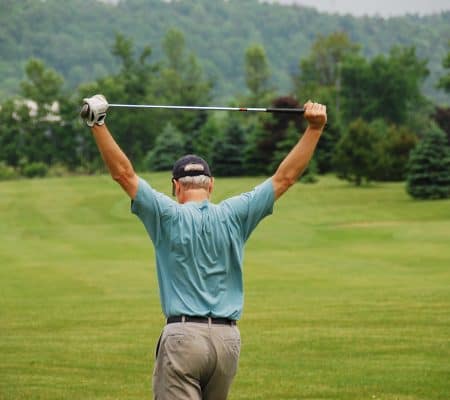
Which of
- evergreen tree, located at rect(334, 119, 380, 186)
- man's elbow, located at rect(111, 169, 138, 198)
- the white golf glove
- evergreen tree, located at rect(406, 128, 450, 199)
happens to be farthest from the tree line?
the white golf glove

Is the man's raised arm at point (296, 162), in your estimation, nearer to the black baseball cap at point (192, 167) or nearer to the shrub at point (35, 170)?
the black baseball cap at point (192, 167)

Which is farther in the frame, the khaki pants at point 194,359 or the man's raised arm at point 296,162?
the man's raised arm at point 296,162

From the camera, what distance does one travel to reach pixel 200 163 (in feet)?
22.2

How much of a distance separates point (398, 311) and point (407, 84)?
104 metres

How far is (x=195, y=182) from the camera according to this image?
6773 millimetres

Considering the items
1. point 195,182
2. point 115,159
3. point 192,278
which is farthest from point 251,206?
point 115,159

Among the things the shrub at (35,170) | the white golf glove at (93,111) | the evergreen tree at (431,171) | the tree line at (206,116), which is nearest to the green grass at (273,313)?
the white golf glove at (93,111)

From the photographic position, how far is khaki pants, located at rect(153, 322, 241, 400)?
650 centimetres

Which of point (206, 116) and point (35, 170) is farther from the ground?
point (206, 116)

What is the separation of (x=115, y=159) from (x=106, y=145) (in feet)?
0.28

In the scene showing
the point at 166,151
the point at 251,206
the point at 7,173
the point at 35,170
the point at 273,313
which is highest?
the point at 251,206

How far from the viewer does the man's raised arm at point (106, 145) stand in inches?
251

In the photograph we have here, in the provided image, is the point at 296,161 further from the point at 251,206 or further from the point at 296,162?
the point at 251,206

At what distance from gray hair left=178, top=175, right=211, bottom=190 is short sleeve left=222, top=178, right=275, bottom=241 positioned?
16 centimetres
